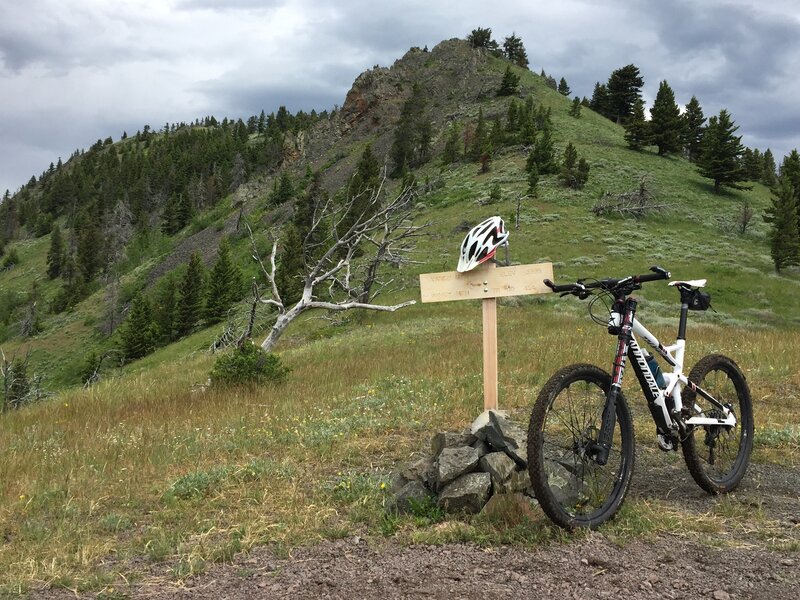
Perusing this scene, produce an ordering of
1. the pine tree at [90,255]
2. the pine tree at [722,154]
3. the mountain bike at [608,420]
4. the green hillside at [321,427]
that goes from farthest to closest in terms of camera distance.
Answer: the pine tree at [90,255]
the pine tree at [722,154]
the green hillside at [321,427]
the mountain bike at [608,420]

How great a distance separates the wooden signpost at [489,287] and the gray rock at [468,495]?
1.51m

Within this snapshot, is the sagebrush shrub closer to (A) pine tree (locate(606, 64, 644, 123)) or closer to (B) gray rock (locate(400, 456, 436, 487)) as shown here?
(B) gray rock (locate(400, 456, 436, 487))

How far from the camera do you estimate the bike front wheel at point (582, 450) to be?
155 inches

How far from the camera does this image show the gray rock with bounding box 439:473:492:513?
427 cm

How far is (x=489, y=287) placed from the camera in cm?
573

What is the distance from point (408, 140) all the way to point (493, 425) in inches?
2738

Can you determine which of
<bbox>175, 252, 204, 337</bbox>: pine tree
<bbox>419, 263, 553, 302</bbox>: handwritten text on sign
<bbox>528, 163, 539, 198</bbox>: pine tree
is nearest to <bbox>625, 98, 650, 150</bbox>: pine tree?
<bbox>528, 163, 539, 198</bbox>: pine tree

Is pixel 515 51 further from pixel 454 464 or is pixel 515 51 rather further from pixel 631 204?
pixel 454 464

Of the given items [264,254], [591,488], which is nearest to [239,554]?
[591,488]

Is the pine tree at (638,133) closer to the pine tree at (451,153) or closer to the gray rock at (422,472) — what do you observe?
the pine tree at (451,153)

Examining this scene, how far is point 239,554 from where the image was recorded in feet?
12.7

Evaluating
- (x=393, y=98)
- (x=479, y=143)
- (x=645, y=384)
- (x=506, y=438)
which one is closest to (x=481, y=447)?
(x=506, y=438)

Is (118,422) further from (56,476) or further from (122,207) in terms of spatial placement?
(122,207)

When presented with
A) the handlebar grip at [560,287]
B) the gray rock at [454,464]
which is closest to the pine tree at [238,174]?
the handlebar grip at [560,287]
